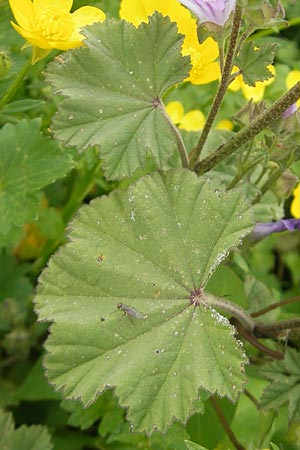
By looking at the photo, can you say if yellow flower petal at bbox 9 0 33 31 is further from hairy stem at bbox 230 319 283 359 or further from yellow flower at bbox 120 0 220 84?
hairy stem at bbox 230 319 283 359

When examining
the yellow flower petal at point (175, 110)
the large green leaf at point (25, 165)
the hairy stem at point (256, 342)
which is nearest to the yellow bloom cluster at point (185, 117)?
the yellow flower petal at point (175, 110)

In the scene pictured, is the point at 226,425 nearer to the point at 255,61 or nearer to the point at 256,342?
the point at 256,342

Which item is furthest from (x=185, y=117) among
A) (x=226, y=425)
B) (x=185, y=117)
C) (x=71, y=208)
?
(x=226, y=425)

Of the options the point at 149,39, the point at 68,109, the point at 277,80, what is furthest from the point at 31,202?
the point at 277,80

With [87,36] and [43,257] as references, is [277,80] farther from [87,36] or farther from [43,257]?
[87,36]

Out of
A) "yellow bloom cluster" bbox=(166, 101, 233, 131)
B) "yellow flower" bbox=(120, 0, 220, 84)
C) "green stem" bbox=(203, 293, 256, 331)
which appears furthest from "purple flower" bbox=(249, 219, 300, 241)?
"yellow bloom cluster" bbox=(166, 101, 233, 131)

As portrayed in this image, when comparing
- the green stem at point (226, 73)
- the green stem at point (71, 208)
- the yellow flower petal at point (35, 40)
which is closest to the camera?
the green stem at point (226, 73)

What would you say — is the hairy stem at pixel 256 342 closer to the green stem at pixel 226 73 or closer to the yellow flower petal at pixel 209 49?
the green stem at pixel 226 73
